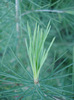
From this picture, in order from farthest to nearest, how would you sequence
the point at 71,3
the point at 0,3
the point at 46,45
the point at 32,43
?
the point at 46,45, the point at 71,3, the point at 0,3, the point at 32,43

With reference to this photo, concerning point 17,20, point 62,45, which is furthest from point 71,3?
point 62,45

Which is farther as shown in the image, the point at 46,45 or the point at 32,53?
the point at 46,45

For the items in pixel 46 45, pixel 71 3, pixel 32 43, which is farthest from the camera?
pixel 46 45

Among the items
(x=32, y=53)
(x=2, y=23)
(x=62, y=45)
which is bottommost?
(x=62, y=45)

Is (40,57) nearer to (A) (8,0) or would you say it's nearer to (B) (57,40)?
(A) (8,0)

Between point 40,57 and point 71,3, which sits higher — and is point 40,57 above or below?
below

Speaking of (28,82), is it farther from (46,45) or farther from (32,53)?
(46,45)
